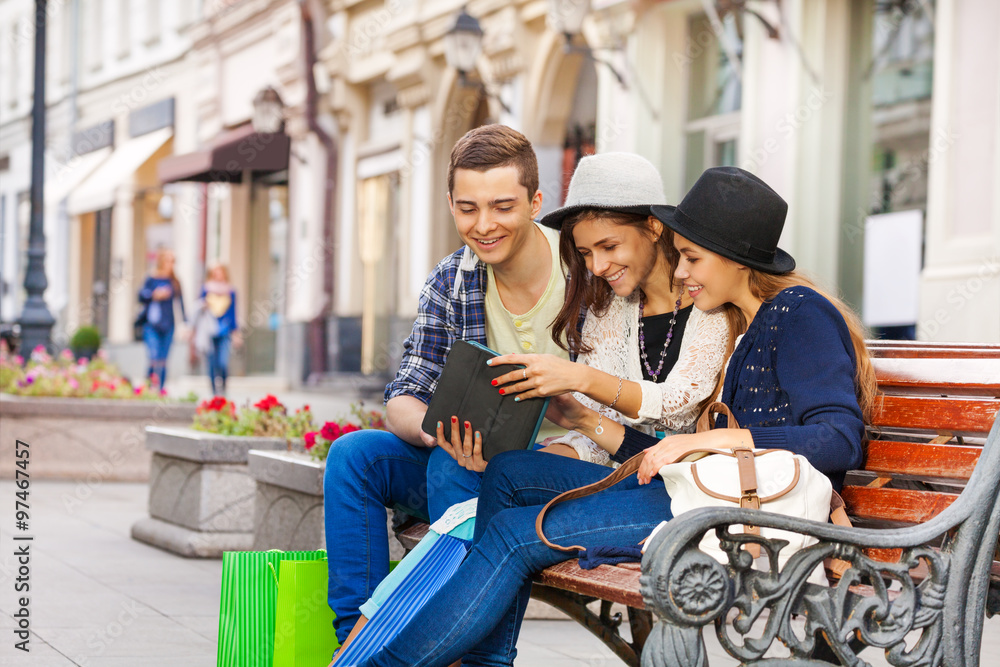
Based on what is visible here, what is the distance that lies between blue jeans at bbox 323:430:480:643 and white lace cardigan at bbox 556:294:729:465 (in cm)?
35

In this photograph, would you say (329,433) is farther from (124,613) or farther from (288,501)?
(124,613)

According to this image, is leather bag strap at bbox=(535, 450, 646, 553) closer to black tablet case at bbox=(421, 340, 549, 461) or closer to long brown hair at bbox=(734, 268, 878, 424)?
black tablet case at bbox=(421, 340, 549, 461)

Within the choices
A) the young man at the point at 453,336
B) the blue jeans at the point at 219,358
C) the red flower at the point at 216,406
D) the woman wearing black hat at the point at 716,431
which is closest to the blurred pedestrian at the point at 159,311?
the blue jeans at the point at 219,358

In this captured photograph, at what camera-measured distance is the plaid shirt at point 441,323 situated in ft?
12.4

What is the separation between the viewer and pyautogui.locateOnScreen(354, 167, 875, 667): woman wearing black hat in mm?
2750

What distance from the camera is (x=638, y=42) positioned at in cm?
1232

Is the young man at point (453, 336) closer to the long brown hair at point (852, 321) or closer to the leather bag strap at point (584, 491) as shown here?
the leather bag strap at point (584, 491)

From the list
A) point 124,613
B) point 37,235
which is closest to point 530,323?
point 124,613

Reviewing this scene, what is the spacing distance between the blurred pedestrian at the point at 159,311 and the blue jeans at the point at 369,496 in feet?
39.9

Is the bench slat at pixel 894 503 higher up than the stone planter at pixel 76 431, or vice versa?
the bench slat at pixel 894 503

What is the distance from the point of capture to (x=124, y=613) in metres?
4.76

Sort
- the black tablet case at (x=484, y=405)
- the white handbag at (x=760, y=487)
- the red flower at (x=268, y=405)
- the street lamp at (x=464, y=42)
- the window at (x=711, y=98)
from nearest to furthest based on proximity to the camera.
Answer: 1. the white handbag at (x=760, y=487)
2. the black tablet case at (x=484, y=405)
3. the red flower at (x=268, y=405)
4. the window at (x=711, y=98)
5. the street lamp at (x=464, y=42)

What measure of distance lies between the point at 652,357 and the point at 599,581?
38.3 inches

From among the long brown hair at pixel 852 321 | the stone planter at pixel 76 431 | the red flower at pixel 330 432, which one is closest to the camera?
the long brown hair at pixel 852 321
